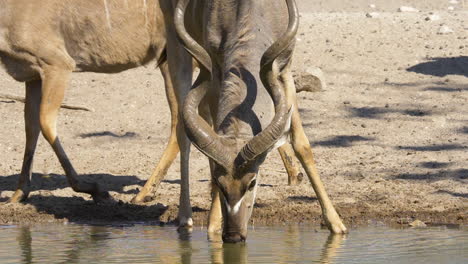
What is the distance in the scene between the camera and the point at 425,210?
8.76 metres

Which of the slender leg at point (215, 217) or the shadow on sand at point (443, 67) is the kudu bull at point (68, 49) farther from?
the shadow on sand at point (443, 67)

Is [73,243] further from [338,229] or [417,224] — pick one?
[417,224]

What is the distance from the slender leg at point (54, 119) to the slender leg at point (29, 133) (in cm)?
34

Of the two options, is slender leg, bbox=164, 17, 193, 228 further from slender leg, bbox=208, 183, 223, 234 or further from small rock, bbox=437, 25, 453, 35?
small rock, bbox=437, 25, 453, 35

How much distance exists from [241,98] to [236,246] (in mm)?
926

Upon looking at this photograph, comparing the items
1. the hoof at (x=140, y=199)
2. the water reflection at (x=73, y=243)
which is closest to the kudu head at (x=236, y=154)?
the water reflection at (x=73, y=243)

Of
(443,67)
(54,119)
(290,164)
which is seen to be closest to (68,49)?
(54,119)

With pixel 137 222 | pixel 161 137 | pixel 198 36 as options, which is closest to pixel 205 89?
pixel 198 36

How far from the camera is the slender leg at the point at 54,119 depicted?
31.4ft

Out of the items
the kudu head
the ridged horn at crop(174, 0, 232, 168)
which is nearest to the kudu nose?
the kudu head

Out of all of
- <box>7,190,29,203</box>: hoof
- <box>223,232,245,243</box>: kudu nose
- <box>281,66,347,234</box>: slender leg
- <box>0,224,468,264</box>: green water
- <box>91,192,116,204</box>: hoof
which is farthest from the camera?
<box>7,190,29,203</box>: hoof

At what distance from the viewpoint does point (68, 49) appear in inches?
402

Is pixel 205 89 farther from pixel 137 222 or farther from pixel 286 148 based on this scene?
pixel 286 148

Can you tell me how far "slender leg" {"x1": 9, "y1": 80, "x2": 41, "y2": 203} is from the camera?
31.9 feet
